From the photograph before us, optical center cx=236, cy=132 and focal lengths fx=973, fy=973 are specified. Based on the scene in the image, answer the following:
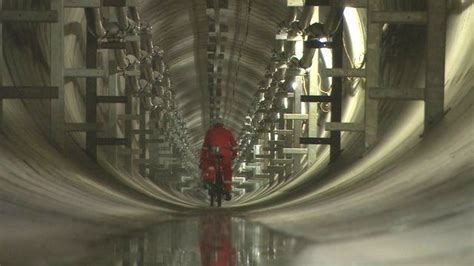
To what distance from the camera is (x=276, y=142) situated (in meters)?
18.2

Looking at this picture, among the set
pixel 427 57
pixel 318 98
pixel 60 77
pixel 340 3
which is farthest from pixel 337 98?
pixel 60 77

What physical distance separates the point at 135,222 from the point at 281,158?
12.0 metres

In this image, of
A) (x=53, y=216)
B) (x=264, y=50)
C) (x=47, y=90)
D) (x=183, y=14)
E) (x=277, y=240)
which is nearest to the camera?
(x=277, y=240)

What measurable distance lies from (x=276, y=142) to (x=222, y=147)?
4.45 meters

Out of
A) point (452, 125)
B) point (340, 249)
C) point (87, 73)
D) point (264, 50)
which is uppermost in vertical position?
point (264, 50)

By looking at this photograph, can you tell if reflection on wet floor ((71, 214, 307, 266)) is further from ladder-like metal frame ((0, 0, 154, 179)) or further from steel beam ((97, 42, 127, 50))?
steel beam ((97, 42, 127, 50))

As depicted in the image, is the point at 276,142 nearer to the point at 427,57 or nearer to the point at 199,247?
the point at 427,57

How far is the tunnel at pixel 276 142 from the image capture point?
4617 millimetres

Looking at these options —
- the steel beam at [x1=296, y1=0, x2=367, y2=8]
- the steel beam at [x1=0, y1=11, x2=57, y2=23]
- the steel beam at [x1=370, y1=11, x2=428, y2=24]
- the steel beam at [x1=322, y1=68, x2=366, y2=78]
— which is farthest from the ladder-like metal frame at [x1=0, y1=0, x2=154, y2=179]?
the steel beam at [x1=370, y1=11, x2=428, y2=24]

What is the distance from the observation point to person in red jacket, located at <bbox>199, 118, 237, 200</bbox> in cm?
1384

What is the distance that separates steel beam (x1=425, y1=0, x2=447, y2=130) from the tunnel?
11 millimetres

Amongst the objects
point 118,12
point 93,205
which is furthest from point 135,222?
point 118,12

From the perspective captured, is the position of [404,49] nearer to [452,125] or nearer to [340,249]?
[452,125]

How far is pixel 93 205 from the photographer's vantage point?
6961mm
